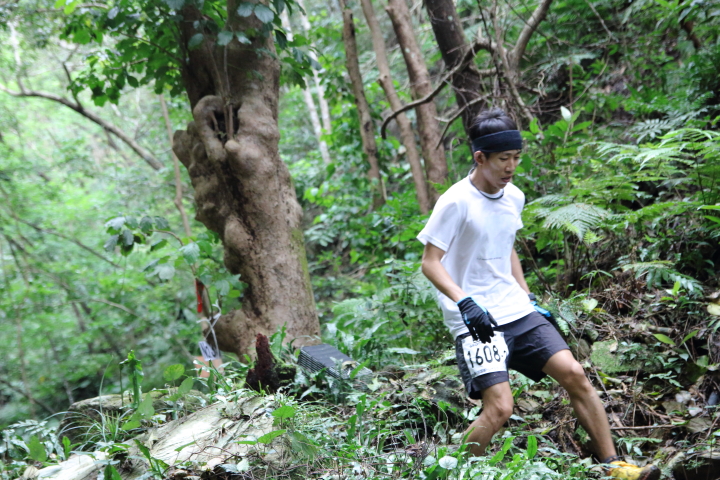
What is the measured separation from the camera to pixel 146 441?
327cm

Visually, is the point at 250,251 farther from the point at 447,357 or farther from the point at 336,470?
the point at 336,470

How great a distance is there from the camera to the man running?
9.95 feet

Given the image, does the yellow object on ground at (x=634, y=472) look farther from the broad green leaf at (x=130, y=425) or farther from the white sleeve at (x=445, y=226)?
the broad green leaf at (x=130, y=425)

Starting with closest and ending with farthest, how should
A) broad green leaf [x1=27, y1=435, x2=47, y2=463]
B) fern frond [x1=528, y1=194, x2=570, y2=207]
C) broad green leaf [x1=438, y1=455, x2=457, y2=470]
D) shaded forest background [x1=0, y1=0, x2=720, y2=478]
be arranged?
broad green leaf [x1=438, y1=455, x2=457, y2=470] < broad green leaf [x1=27, y1=435, x2=47, y2=463] < shaded forest background [x1=0, y1=0, x2=720, y2=478] < fern frond [x1=528, y1=194, x2=570, y2=207]

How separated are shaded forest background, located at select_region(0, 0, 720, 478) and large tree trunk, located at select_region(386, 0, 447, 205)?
0.26 feet

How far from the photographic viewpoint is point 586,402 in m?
3.16

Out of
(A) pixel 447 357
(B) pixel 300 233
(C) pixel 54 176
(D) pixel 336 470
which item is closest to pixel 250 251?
(B) pixel 300 233

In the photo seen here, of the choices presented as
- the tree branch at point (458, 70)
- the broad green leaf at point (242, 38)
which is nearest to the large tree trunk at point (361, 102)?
the tree branch at point (458, 70)

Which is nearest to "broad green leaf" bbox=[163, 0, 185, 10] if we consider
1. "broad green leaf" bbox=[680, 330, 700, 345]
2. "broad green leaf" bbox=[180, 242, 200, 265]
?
"broad green leaf" bbox=[180, 242, 200, 265]

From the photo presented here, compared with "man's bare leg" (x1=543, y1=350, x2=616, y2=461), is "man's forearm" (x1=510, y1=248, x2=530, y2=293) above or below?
above

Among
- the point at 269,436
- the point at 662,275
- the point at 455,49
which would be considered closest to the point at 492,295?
the point at 269,436

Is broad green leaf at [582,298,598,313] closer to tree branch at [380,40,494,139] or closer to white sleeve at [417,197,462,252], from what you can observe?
white sleeve at [417,197,462,252]

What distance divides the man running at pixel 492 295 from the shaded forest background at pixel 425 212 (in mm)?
1063

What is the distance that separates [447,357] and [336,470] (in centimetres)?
181
